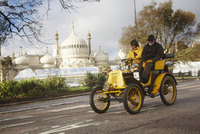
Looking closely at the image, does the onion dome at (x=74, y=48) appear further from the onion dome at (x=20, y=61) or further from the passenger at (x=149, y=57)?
the passenger at (x=149, y=57)

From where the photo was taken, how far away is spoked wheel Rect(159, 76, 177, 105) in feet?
20.0

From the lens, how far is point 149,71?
5.94m

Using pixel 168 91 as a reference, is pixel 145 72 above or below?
above

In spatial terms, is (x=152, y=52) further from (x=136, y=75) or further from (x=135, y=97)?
(x=135, y=97)

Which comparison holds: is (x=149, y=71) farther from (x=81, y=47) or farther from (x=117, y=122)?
(x=81, y=47)

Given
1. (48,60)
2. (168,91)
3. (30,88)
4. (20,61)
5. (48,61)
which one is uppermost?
(48,60)

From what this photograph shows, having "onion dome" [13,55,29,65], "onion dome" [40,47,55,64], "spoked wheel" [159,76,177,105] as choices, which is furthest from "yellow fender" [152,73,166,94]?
"onion dome" [40,47,55,64]

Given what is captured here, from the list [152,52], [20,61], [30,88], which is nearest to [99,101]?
[152,52]

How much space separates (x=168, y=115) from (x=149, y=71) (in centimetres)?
147

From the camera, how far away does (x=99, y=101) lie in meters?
5.66

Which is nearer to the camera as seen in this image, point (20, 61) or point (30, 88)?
point (30, 88)

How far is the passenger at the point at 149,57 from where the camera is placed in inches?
234

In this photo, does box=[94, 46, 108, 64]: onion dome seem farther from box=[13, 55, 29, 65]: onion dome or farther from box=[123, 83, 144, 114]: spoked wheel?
box=[123, 83, 144, 114]: spoked wheel

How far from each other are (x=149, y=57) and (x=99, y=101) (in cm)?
193
